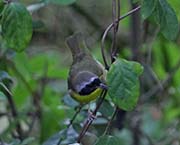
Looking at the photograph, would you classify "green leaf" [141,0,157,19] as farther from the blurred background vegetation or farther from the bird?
the blurred background vegetation

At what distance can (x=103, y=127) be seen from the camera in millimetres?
1953

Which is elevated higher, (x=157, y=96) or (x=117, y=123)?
(x=117, y=123)

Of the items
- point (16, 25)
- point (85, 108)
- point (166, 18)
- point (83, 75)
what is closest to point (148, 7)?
point (166, 18)

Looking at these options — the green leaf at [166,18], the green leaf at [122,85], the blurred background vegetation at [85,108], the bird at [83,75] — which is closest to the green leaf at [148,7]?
the green leaf at [166,18]

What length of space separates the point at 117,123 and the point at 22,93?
1.35ft

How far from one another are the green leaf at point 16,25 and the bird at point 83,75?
8.7 inches

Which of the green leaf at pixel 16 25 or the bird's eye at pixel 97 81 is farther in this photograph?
the bird's eye at pixel 97 81

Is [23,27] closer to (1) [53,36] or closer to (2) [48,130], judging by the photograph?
(2) [48,130]

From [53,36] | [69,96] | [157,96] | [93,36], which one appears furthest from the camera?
[53,36]

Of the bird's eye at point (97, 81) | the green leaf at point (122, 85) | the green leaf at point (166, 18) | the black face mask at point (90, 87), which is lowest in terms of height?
the black face mask at point (90, 87)

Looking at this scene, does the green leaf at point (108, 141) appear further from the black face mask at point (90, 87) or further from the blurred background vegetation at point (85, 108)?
the blurred background vegetation at point (85, 108)

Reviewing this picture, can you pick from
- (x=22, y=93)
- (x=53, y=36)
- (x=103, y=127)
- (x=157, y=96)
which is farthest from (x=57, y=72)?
(x=53, y=36)

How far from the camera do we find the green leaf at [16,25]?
1366 mm

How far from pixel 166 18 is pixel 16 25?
0.33m
